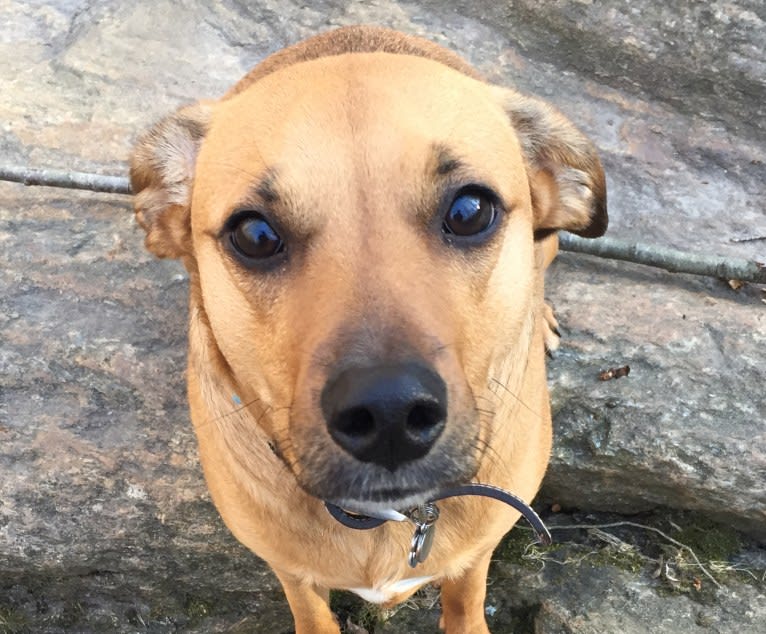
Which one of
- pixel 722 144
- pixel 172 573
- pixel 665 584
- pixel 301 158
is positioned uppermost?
pixel 301 158

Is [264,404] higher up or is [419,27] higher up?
A: [419,27]

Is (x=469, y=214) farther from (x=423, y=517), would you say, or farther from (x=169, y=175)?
(x=169, y=175)

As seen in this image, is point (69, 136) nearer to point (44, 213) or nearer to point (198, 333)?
point (44, 213)

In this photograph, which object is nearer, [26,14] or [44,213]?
[44,213]

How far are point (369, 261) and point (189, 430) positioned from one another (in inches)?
74.8

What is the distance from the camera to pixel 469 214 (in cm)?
218

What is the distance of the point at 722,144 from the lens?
4.62m

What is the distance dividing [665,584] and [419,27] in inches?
152

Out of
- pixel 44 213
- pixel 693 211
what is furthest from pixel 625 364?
pixel 44 213

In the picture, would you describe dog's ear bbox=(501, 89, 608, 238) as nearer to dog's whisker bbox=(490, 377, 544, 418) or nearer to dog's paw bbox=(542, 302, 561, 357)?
dog's whisker bbox=(490, 377, 544, 418)

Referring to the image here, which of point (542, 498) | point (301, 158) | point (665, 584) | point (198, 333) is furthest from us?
point (542, 498)

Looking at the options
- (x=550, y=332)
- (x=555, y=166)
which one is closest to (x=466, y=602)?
(x=550, y=332)

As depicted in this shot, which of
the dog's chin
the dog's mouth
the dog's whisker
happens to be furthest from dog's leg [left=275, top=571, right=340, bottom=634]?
the dog's chin

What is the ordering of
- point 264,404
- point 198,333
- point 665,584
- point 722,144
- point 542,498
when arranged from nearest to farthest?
point 264,404 < point 198,333 < point 665,584 < point 542,498 < point 722,144
